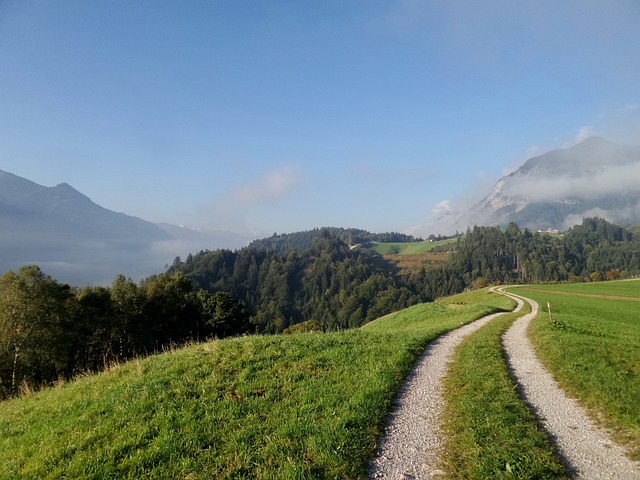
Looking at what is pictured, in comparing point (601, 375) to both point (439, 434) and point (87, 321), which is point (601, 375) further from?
point (87, 321)

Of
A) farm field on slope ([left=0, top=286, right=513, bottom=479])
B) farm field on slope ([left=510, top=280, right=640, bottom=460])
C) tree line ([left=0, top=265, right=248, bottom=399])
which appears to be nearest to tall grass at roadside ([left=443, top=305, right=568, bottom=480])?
farm field on slope ([left=0, top=286, right=513, bottom=479])

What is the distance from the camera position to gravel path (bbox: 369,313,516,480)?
24.0 feet

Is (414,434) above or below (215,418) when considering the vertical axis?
below

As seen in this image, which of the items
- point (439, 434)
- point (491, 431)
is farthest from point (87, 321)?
point (491, 431)

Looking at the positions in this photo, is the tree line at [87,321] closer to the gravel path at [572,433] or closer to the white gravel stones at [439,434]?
the white gravel stones at [439,434]

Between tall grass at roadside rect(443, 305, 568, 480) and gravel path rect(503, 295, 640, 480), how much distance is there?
43 centimetres

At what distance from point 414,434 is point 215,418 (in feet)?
17.6

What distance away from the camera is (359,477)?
692 centimetres

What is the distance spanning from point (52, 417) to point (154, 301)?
2028 inches

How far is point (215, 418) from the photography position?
9.27 meters

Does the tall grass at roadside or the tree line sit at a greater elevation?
the tall grass at roadside

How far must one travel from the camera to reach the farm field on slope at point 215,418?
728 cm

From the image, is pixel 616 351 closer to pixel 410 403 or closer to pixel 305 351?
pixel 410 403

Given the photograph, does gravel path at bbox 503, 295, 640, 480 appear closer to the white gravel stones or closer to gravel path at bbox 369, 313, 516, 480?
the white gravel stones
